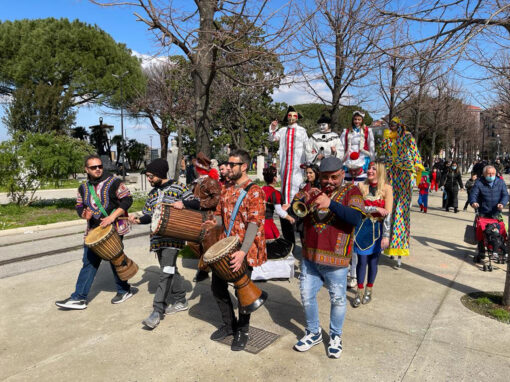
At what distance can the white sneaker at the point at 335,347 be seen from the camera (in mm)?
3467

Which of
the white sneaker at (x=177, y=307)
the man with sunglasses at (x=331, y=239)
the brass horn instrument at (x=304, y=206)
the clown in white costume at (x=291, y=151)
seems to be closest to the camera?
the brass horn instrument at (x=304, y=206)

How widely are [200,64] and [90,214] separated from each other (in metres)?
3.21

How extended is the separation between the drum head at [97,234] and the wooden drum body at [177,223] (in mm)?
719

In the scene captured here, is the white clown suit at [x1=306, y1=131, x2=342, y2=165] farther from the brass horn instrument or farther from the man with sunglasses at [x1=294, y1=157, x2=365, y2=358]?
the brass horn instrument

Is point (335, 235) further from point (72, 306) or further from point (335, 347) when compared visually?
point (72, 306)

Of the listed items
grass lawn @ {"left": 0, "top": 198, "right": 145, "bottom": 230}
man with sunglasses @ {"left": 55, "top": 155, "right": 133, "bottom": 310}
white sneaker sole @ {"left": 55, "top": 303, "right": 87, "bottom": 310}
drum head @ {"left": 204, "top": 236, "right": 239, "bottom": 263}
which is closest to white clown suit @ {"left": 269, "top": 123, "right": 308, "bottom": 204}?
man with sunglasses @ {"left": 55, "top": 155, "right": 133, "bottom": 310}

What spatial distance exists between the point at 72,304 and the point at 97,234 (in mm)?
922

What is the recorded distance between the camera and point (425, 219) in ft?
38.7

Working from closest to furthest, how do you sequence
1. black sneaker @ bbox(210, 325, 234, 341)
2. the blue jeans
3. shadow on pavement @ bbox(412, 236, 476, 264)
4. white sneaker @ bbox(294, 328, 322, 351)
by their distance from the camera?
white sneaker @ bbox(294, 328, 322, 351) < black sneaker @ bbox(210, 325, 234, 341) < the blue jeans < shadow on pavement @ bbox(412, 236, 476, 264)

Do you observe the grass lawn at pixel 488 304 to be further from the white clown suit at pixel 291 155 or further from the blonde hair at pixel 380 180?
the white clown suit at pixel 291 155

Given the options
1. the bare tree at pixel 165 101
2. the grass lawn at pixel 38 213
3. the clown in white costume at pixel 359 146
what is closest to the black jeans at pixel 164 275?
the clown in white costume at pixel 359 146

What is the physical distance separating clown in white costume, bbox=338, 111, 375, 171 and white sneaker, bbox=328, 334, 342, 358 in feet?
11.5

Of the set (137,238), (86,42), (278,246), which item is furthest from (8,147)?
(86,42)

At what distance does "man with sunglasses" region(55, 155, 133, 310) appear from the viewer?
4.59 meters
